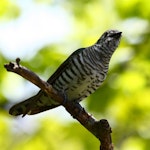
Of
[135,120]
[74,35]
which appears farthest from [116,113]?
[74,35]

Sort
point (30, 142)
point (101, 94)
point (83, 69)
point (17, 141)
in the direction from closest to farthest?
point (83, 69), point (101, 94), point (30, 142), point (17, 141)

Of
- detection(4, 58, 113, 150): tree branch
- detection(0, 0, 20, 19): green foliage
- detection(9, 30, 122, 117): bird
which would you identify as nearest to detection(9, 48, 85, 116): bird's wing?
detection(9, 30, 122, 117): bird

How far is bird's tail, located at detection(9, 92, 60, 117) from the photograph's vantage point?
4.29 m

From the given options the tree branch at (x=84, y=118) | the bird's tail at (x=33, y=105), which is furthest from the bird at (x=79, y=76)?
the tree branch at (x=84, y=118)

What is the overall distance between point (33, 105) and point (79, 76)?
41 centimetres

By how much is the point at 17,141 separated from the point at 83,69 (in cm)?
170

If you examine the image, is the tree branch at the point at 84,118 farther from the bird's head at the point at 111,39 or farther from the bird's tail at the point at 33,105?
the bird's head at the point at 111,39

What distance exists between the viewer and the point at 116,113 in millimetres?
5195

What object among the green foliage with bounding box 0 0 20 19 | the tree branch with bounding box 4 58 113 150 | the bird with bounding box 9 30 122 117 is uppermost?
the green foliage with bounding box 0 0 20 19

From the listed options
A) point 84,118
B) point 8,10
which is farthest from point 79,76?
point 8,10

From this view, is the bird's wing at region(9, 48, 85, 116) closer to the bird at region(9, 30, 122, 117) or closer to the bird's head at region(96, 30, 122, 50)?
the bird at region(9, 30, 122, 117)

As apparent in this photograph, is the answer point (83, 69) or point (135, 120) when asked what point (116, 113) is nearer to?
point (135, 120)

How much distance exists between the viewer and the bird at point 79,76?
14.0 ft

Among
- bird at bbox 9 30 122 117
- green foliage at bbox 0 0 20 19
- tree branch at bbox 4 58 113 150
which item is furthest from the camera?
green foliage at bbox 0 0 20 19
